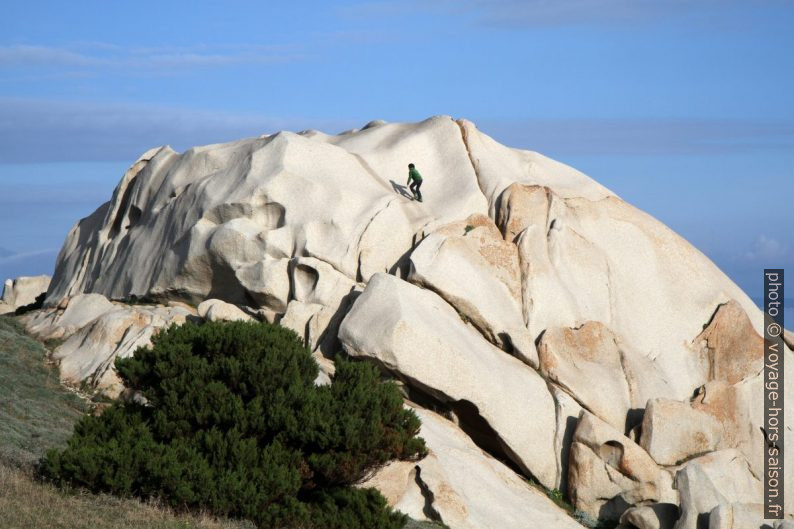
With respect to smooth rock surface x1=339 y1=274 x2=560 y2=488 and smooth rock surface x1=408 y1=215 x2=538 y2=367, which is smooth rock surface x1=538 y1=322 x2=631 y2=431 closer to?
smooth rock surface x1=408 y1=215 x2=538 y2=367

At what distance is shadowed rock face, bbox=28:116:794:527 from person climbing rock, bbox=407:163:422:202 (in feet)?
1.39

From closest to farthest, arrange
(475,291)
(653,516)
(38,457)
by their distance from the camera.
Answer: (38,457) < (653,516) < (475,291)

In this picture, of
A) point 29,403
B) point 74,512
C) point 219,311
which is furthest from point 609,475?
point 74,512

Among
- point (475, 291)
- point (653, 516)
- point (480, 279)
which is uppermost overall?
point (480, 279)

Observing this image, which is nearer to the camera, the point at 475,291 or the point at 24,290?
the point at 475,291

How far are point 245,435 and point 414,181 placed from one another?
15.1 metres

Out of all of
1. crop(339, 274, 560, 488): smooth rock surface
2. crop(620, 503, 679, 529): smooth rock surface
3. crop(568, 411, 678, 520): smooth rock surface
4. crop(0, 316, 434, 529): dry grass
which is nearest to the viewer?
crop(0, 316, 434, 529): dry grass

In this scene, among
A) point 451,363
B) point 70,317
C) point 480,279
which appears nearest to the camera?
point 451,363

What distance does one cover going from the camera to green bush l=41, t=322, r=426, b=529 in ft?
68.5

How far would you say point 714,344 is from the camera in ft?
117

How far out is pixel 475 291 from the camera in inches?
1281

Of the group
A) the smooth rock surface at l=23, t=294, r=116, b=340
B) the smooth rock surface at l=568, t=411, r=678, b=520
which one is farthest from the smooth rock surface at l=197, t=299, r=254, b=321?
the smooth rock surface at l=568, t=411, r=678, b=520

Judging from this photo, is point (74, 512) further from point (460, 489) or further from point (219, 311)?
point (219, 311)

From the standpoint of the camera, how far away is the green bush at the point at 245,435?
68.5ft
